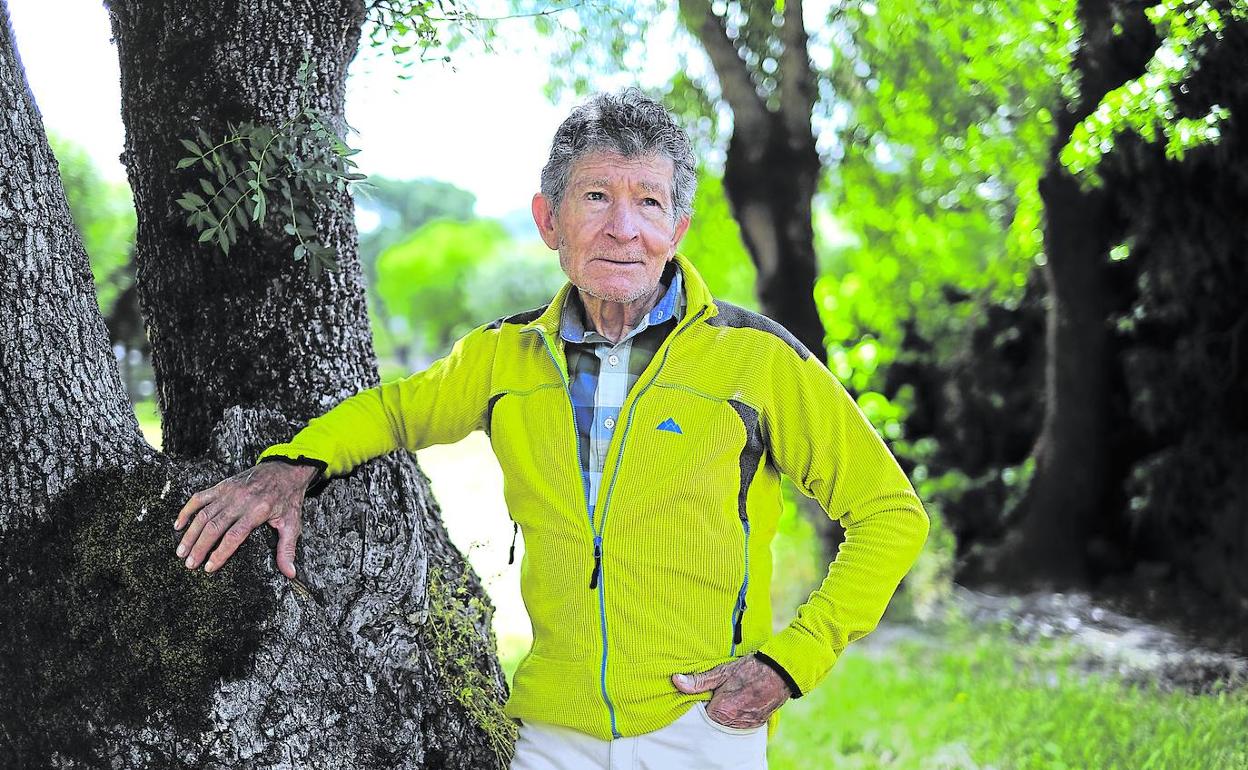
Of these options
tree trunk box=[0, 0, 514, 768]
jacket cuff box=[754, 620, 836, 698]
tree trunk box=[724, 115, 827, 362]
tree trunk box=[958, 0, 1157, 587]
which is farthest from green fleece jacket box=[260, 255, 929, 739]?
tree trunk box=[958, 0, 1157, 587]

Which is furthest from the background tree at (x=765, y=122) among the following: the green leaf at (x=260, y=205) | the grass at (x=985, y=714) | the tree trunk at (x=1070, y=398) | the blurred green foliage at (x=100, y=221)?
the blurred green foliage at (x=100, y=221)

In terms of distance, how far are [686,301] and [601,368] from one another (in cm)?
22

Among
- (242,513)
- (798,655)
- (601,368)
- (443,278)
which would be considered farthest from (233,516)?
(443,278)

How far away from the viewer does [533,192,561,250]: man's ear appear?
88.0 inches

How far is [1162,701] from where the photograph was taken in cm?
483

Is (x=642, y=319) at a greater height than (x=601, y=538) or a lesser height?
greater

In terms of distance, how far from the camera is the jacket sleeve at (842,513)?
6.49 ft

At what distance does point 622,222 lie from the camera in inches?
82.7

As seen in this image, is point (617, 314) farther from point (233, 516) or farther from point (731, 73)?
point (731, 73)

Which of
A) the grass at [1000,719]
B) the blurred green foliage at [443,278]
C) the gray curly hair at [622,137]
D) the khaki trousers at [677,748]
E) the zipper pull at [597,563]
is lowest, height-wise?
the grass at [1000,719]

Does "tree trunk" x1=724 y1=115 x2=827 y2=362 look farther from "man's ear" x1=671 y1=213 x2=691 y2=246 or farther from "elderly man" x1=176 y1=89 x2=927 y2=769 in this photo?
"elderly man" x1=176 y1=89 x2=927 y2=769

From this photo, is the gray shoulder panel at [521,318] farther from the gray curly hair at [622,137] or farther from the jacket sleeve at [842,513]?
the jacket sleeve at [842,513]

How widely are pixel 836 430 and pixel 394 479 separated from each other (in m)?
1.13

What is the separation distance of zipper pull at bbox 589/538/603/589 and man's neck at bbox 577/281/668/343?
16.3 inches
